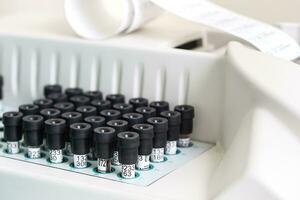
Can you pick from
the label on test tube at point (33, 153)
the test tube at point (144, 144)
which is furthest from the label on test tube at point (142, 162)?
the label on test tube at point (33, 153)

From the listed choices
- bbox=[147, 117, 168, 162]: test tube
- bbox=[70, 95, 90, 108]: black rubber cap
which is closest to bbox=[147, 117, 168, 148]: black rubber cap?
bbox=[147, 117, 168, 162]: test tube

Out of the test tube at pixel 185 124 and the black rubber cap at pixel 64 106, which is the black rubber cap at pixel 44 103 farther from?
the test tube at pixel 185 124

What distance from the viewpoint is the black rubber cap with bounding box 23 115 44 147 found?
1.83ft

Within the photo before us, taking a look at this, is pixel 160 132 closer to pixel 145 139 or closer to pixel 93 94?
pixel 145 139

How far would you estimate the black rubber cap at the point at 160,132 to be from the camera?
545 millimetres

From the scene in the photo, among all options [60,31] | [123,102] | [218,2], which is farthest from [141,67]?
[218,2]

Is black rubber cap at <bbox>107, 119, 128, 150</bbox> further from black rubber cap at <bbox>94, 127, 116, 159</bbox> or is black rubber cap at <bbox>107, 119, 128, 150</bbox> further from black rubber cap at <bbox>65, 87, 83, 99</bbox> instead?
black rubber cap at <bbox>65, 87, 83, 99</bbox>

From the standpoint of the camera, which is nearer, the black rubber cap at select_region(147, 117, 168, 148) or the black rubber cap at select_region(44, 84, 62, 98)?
the black rubber cap at select_region(147, 117, 168, 148)

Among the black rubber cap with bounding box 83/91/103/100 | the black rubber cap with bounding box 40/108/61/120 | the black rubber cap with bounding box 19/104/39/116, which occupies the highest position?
the black rubber cap with bounding box 83/91/103/100

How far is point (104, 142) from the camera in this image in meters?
0.52

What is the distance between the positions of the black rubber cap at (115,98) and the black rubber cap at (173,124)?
72mm

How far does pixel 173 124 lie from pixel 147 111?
1.3 inches

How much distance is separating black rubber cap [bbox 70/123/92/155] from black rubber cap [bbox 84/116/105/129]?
1 cm

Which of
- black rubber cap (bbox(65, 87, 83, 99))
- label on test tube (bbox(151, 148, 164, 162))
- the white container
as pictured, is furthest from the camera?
black rubber cap (bbox(65, 87, 83, 99))
